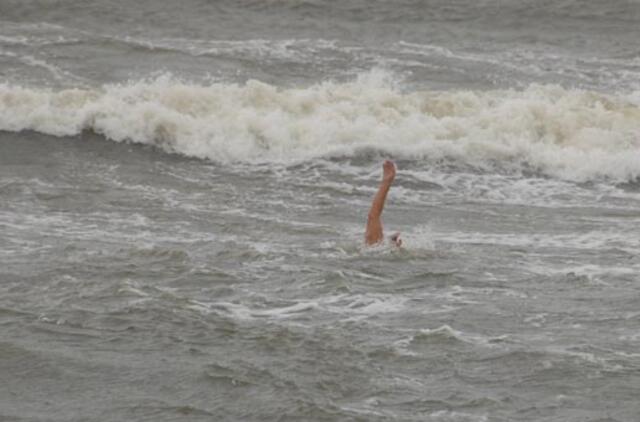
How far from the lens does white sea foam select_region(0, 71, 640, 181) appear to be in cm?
1947

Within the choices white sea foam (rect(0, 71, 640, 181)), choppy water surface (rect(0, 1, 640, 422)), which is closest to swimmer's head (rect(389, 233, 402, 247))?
choppy water surface (rect(0, 1, 640, 422))

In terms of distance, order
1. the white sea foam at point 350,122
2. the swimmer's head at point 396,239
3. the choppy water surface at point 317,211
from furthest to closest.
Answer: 1. the white sea foam at point 350,122
2. the swimmer's head at point 396,239
3. the choppy water surface at point 317,211

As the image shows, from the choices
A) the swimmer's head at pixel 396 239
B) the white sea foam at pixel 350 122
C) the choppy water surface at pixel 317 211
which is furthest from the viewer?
the white sea foam at pixel 350 122

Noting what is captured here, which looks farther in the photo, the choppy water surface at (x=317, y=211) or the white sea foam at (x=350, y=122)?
the white sea foam at (x=350, y=122)

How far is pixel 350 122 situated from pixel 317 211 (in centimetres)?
433

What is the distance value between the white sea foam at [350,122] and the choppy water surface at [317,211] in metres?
0.04

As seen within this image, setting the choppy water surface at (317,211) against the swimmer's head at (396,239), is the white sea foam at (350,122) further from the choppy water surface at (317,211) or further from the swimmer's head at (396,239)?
the swimmer's head at (396,239)

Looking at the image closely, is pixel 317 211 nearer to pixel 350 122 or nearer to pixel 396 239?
pixel 396 239

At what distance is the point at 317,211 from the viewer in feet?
53.9

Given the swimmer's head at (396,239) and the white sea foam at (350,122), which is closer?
the swimmer's head at (396,239)

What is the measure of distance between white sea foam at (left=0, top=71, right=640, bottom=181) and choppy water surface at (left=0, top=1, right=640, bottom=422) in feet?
0.14

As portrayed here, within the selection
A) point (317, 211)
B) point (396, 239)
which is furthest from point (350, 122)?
point (396, 239)

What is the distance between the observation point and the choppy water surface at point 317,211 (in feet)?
33.6

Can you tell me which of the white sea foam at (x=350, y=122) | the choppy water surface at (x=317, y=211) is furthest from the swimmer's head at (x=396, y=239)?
the white sea foam at (x=350, y=122)
